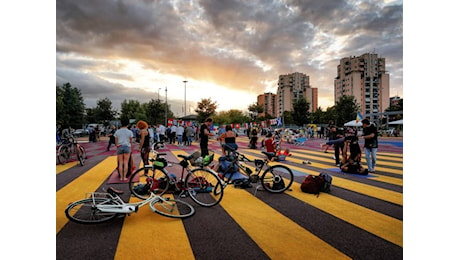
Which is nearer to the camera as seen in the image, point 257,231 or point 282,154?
point 257,231

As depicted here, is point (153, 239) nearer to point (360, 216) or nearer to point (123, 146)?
point (360, 216)

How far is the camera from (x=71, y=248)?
3.01 m

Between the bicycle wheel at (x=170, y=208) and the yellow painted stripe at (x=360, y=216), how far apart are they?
2460 mm

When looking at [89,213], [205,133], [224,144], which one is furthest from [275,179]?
[89,213]

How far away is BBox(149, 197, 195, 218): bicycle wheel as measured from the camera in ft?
13.4

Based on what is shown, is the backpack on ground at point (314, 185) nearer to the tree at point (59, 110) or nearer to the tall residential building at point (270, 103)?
the tree at point (59, 110)

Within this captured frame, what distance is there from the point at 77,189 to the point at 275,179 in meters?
4.98

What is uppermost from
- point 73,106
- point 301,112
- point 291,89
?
point 291,89

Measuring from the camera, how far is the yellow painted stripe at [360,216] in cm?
342

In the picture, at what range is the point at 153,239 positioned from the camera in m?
3.24

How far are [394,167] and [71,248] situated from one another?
34.1ft

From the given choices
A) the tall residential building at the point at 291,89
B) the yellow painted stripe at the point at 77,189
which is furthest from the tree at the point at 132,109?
the tall residential building at the point at 291,89
